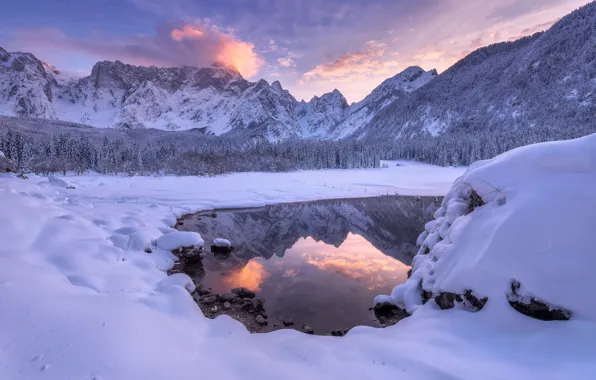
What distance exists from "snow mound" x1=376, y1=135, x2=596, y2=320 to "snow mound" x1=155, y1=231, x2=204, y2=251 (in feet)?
46.0

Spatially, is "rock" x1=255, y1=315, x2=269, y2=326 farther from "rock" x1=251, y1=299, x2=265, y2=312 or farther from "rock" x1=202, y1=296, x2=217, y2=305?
"rock" x1=202, y1=296, x2=217, y2=305

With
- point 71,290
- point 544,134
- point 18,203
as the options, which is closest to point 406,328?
point 71,290

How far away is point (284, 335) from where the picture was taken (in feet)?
30.2

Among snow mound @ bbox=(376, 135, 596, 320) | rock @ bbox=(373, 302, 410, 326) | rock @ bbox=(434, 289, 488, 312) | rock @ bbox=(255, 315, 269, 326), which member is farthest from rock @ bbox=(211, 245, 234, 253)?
rock @ bbox=(434, 289, 488, 312)

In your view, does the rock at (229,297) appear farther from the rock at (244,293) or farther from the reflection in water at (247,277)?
the reflection in water at (247,277)

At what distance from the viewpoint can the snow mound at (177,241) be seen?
19344mm

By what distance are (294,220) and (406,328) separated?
25299 millimetres

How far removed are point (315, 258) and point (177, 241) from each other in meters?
9.25

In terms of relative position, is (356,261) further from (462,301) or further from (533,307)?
(533,307)

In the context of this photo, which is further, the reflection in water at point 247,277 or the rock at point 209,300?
the reflection in water at point 247,277

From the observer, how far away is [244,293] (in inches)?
576

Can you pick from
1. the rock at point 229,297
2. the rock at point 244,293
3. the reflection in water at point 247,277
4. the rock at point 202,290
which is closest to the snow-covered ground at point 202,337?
the rock at point 202,290

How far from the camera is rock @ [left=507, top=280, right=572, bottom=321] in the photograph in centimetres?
726

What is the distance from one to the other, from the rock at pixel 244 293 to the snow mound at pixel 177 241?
6.45m
